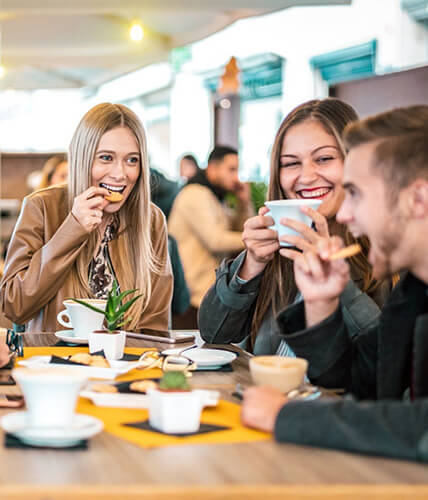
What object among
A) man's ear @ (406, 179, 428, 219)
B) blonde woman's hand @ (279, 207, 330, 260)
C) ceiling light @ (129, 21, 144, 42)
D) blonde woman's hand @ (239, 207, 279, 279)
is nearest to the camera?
man's ear @ (406, 179, 428, 219)

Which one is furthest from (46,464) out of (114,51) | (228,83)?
(114,51)

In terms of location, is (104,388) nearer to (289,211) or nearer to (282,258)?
(289,211)

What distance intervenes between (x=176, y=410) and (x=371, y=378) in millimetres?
547

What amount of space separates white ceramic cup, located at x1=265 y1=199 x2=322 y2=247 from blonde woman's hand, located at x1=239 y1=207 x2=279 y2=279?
0.16 m

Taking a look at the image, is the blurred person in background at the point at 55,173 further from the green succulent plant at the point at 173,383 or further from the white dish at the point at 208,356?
the green succulent plant at the point at 173,383

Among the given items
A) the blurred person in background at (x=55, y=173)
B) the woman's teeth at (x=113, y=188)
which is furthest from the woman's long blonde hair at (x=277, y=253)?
the blurred person in background at (x=55, y=173)

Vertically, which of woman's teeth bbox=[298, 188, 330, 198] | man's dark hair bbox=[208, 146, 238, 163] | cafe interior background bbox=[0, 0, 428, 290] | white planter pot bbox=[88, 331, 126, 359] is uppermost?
cafe interior background bbox=[0, 0, 428, 290]

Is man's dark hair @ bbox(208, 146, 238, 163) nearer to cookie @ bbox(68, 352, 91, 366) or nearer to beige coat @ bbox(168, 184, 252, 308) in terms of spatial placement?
beige coat @ bbox(168, 184, 252, 308)

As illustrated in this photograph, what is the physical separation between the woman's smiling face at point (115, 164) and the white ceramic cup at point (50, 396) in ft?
5.33

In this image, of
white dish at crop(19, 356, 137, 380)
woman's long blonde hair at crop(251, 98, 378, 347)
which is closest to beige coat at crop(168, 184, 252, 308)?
woman's long blonde hair at crop(251, 98, 378, 347)

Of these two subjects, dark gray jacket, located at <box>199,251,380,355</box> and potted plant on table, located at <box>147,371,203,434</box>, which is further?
dark gray jacket, located at <box>199,251,380,355</box>

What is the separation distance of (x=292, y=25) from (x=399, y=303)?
8.35 m

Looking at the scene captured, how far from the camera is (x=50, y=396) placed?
119cm

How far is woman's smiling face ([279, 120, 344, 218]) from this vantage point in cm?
222
